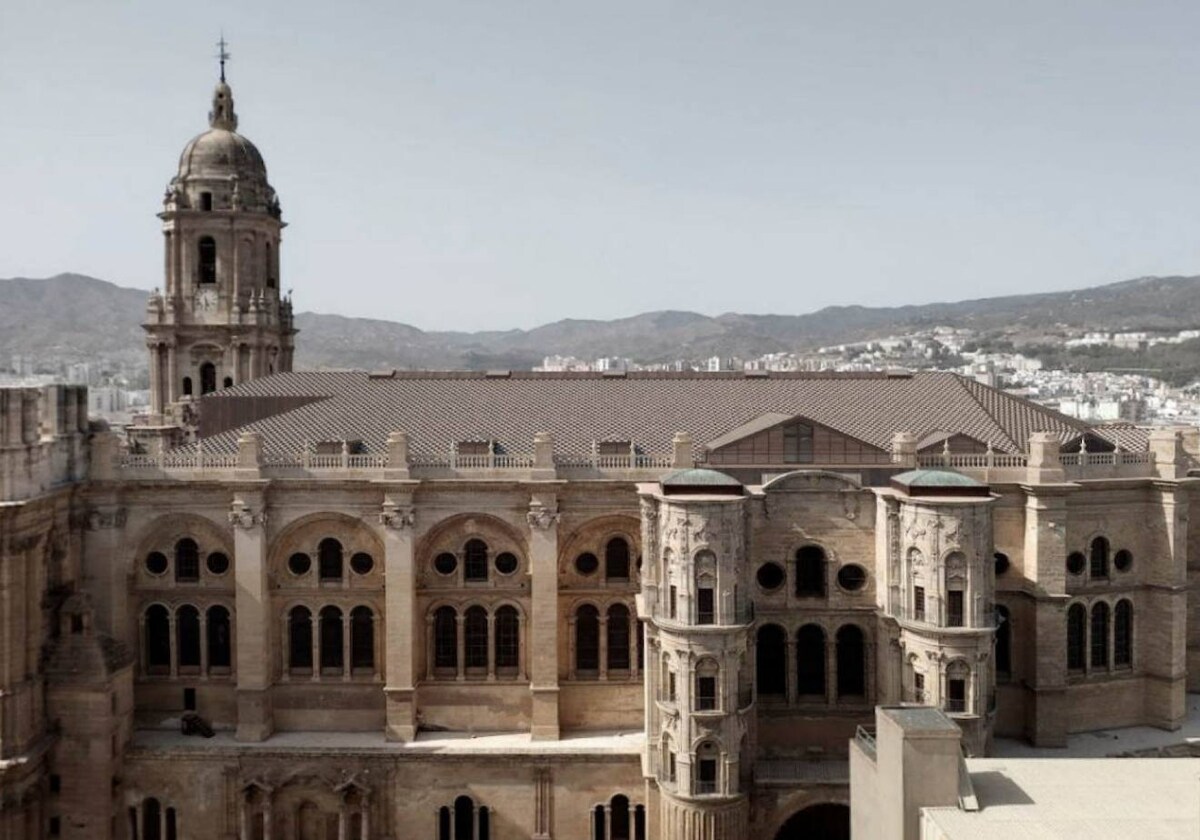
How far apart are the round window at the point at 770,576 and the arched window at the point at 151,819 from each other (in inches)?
1032

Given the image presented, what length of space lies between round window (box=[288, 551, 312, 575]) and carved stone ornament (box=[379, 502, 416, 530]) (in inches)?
171

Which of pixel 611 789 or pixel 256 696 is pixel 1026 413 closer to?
pixel 611 789

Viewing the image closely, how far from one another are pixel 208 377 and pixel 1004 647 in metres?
49.0

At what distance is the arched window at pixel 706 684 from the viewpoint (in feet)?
134

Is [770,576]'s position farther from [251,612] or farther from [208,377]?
[208,377]

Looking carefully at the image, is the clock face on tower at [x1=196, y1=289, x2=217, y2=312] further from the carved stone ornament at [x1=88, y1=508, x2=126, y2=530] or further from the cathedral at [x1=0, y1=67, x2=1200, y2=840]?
the carved stone ornament at [x1=88, y1=508, x2=126, y2=530]

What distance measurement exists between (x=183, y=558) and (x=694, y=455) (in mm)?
22470

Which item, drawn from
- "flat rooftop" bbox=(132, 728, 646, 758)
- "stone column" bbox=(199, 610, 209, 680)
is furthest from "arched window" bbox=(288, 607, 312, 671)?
"stone column" bbox=(199, 610, 209, 680)

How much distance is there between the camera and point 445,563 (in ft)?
155

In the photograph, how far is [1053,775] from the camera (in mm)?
30750

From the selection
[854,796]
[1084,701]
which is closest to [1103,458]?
[1084,701]

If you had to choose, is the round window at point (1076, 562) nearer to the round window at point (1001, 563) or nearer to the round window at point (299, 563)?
the round window at point (1001, 563)

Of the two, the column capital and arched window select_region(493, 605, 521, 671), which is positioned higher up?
the column capital

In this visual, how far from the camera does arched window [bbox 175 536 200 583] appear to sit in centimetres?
4728
